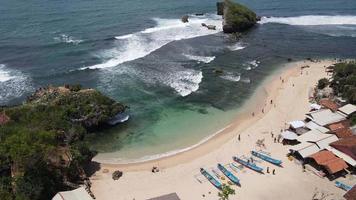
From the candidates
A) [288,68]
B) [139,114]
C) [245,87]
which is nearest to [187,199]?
[139,114]

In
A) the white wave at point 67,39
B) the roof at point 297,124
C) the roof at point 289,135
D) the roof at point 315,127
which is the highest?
the white wave at point 67,39

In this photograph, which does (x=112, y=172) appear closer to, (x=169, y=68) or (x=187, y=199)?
(x=187, y=199)

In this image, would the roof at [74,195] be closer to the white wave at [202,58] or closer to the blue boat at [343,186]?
the blue boat at [343,186]

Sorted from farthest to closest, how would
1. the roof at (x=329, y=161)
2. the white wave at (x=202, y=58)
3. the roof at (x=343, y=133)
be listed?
the white wave at (x=202, y=58)
the roof at (x=343, y=133)
the roof at (x=329, y=161)

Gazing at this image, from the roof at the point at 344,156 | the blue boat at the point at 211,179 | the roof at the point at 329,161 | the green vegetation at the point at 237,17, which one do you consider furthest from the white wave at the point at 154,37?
the roof at the point at 344,156

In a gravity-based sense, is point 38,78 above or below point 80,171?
above

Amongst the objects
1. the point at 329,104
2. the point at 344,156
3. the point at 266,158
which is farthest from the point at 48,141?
the point at 329,104
